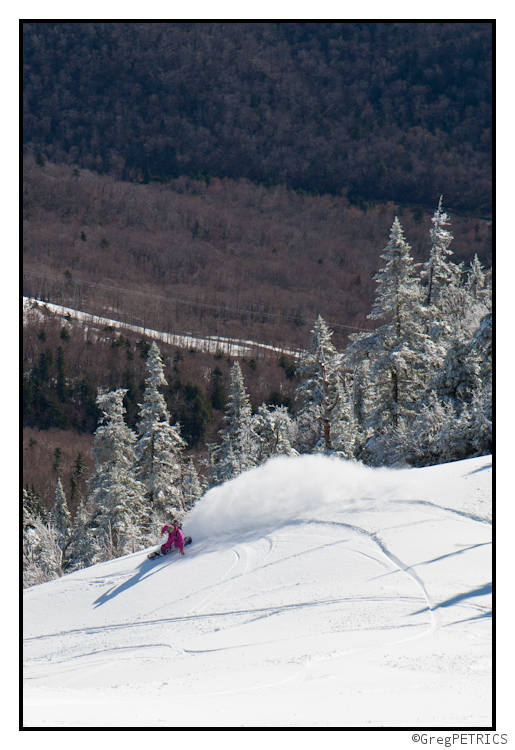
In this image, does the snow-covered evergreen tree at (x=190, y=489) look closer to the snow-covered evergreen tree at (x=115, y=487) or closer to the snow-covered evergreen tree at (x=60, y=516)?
the snow-covered evergreen tree at (x=115, y=487)

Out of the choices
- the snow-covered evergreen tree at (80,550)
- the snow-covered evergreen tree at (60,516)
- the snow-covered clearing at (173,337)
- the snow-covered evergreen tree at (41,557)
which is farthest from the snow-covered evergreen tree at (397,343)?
the snow-covered clearing at (173,337)

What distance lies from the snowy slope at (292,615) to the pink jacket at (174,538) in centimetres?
30

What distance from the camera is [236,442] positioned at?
134 ft

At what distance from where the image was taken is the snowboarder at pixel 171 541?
1645cm

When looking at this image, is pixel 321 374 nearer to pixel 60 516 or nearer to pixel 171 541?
→ pixel 171 541

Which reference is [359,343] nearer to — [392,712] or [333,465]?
[333,465]

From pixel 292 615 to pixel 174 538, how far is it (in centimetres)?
521

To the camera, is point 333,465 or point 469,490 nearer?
point 469,490

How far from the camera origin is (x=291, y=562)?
47.0 ft

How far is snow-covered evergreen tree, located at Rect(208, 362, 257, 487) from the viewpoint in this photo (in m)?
37.8

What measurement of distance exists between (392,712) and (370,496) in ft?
29.0

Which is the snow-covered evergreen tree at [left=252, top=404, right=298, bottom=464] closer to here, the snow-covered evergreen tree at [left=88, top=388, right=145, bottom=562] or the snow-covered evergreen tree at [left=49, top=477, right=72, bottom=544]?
the snow-covered evergreen tree at [left=88, top=388, right=145, bottom=562]

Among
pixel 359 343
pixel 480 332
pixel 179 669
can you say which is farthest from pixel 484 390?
pixel 179 669

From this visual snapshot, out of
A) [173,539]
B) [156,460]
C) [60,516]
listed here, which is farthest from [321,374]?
[60,516]
